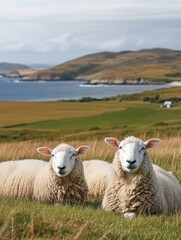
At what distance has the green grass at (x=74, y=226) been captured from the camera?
5791mm

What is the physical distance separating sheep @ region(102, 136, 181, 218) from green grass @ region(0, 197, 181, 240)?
1.07 metres

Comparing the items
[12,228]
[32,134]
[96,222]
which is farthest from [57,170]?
[32,134]

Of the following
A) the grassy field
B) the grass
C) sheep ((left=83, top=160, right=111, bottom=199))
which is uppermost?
the grassy field

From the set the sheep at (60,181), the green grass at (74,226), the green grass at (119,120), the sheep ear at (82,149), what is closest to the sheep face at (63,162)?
the sheep at (60,181)

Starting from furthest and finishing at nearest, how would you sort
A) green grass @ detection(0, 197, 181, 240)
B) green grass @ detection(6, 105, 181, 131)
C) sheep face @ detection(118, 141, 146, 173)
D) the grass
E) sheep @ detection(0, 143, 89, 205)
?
green grass @ detection(6, 105, 181, 131)
the grass
sheep @ detection(0, 143, 89, 205)
sheep face @ detection(118, 141, 146, 173)
green grass @ detection(0, 197, 181, 240)

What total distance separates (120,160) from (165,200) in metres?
0.97

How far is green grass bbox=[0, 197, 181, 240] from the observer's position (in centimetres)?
579

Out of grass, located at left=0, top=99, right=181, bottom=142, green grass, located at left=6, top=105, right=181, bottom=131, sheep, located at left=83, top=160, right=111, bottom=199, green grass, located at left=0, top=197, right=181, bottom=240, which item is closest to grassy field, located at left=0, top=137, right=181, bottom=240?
green grass, located at left=0, top=197, right=181, bottom=240

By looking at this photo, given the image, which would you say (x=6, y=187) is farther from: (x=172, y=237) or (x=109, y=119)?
(x=109, y=119)

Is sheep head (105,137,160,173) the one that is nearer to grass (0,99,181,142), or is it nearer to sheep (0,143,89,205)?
sheep (0,143,89,205)

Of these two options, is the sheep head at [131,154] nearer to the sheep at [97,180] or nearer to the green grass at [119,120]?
the sheep at [97,180]

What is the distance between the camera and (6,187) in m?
11.0

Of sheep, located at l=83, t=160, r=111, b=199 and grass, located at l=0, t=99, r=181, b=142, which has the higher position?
sheep, located at l=83, t=160, r=111, b=199

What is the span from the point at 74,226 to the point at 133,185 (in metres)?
2.49
